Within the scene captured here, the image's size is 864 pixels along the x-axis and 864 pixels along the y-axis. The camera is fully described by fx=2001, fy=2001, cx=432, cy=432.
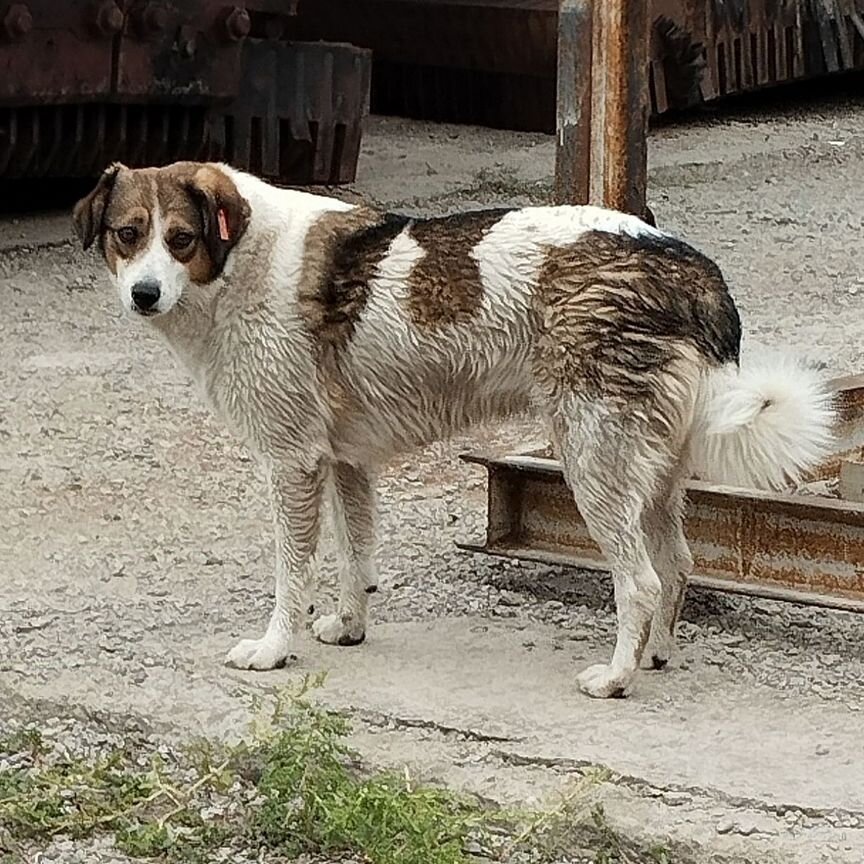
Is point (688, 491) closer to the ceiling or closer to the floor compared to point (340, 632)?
closer to the ceiling

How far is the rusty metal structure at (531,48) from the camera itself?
43.9 ft

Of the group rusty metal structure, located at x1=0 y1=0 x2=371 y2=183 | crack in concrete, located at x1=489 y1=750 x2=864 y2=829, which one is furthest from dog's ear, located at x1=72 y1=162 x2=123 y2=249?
rusty metal structure, located at x1=0 y1=0 x2=371 y2=183

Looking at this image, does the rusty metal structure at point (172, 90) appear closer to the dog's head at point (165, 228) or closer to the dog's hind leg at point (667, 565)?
the dog's head at point (165, 228)

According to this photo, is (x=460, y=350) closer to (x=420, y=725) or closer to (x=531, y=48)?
(x=420, y=725)

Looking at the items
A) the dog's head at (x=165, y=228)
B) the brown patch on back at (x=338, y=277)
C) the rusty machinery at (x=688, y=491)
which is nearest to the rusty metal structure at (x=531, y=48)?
the rusty machinery at (x=688, y=491)

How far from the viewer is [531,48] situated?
13297 millimetres

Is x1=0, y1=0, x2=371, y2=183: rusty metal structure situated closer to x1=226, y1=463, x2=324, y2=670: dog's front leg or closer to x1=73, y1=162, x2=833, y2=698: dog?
x1=73, y1=162, x2=833, y2=698: dog

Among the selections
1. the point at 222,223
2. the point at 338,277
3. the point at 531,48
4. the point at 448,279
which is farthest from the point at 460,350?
the point at 531,48

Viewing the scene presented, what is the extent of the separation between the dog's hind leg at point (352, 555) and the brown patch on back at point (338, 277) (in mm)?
434

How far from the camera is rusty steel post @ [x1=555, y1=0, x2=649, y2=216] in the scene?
623 cm

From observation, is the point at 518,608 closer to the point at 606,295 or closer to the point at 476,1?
the point at 606,295

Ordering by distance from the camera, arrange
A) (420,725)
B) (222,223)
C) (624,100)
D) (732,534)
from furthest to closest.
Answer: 1. (624,100)
2. (732,534)
3. (222,223)
4. (420,725)

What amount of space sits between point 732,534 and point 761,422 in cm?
71

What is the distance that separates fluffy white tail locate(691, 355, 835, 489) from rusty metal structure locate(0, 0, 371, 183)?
540 cm
